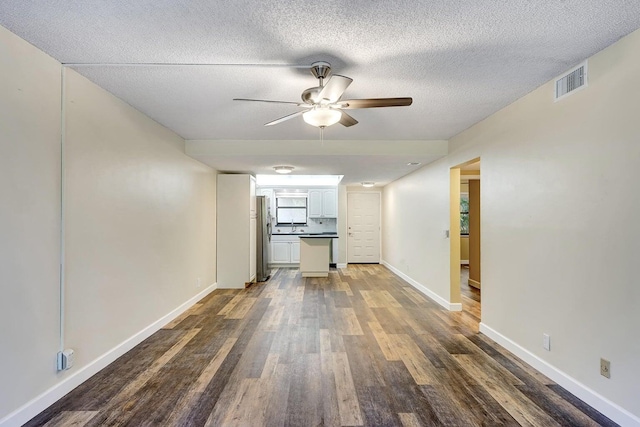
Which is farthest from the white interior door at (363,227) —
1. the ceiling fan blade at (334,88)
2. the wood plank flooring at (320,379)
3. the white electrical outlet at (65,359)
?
the white electrical outlet at (65,359)

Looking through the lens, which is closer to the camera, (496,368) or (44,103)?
(44,103)

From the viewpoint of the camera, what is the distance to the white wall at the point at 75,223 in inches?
73.2

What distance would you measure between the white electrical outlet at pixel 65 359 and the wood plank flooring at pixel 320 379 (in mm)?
219

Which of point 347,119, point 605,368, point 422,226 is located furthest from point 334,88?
point 422,226

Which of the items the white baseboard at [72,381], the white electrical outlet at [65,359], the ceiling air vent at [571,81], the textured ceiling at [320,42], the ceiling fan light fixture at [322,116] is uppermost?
the textured ceiling at [320,42]

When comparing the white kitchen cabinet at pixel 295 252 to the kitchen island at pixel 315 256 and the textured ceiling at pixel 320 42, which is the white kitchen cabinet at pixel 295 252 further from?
the textured ceiling at pixel 320 42

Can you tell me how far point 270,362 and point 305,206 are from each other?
5888 mm

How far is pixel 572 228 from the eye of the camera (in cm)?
228

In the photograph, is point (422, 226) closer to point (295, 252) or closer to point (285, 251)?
point (295, 252)

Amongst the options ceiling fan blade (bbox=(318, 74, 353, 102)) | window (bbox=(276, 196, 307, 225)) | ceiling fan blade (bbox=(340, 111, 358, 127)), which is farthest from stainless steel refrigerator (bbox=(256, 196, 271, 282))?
ceiling fan blade (bbox=(318, 74, 353, 102))

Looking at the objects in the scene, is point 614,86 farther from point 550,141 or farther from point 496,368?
point 496,368

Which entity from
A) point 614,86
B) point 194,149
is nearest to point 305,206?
point 194,149

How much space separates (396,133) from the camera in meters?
4.04

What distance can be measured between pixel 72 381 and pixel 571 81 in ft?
14.3
